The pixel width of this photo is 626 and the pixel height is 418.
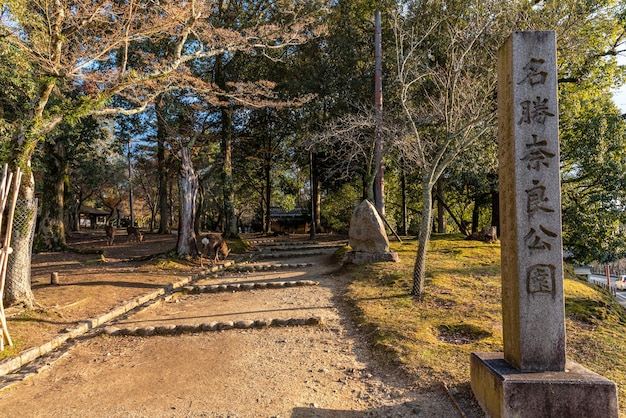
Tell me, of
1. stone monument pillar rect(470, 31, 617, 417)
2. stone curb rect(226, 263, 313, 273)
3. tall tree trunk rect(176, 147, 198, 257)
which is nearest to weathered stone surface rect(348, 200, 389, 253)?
stone curb rect(226, 263, 313, 273)

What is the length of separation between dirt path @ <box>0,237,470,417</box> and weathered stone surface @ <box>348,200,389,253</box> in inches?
159

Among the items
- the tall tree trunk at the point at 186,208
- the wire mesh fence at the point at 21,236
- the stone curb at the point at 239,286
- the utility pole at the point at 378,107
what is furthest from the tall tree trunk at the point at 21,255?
the utility pole at the point at 378,107

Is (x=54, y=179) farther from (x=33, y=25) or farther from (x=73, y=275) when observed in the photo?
(x=33, y=25)

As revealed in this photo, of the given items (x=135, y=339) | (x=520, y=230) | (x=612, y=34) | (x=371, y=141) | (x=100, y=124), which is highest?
(x=612, y=34)

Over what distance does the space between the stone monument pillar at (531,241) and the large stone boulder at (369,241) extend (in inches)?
298

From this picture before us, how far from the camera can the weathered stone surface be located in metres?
11.3

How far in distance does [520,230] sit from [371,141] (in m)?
12.3

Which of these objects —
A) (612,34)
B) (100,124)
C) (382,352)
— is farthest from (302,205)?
(382,352)

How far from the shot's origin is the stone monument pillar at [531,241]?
10.9ft

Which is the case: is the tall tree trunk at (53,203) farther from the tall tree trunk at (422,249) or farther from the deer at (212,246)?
the tall tree trunk at (422,249)

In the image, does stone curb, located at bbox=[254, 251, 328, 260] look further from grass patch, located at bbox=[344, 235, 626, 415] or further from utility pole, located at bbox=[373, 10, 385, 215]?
grass patch, located at bbox=[344, 235, 626, 415]

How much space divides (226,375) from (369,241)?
737cm

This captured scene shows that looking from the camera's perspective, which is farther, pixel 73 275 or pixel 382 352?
pixel 73 275

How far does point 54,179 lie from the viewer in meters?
16.5
